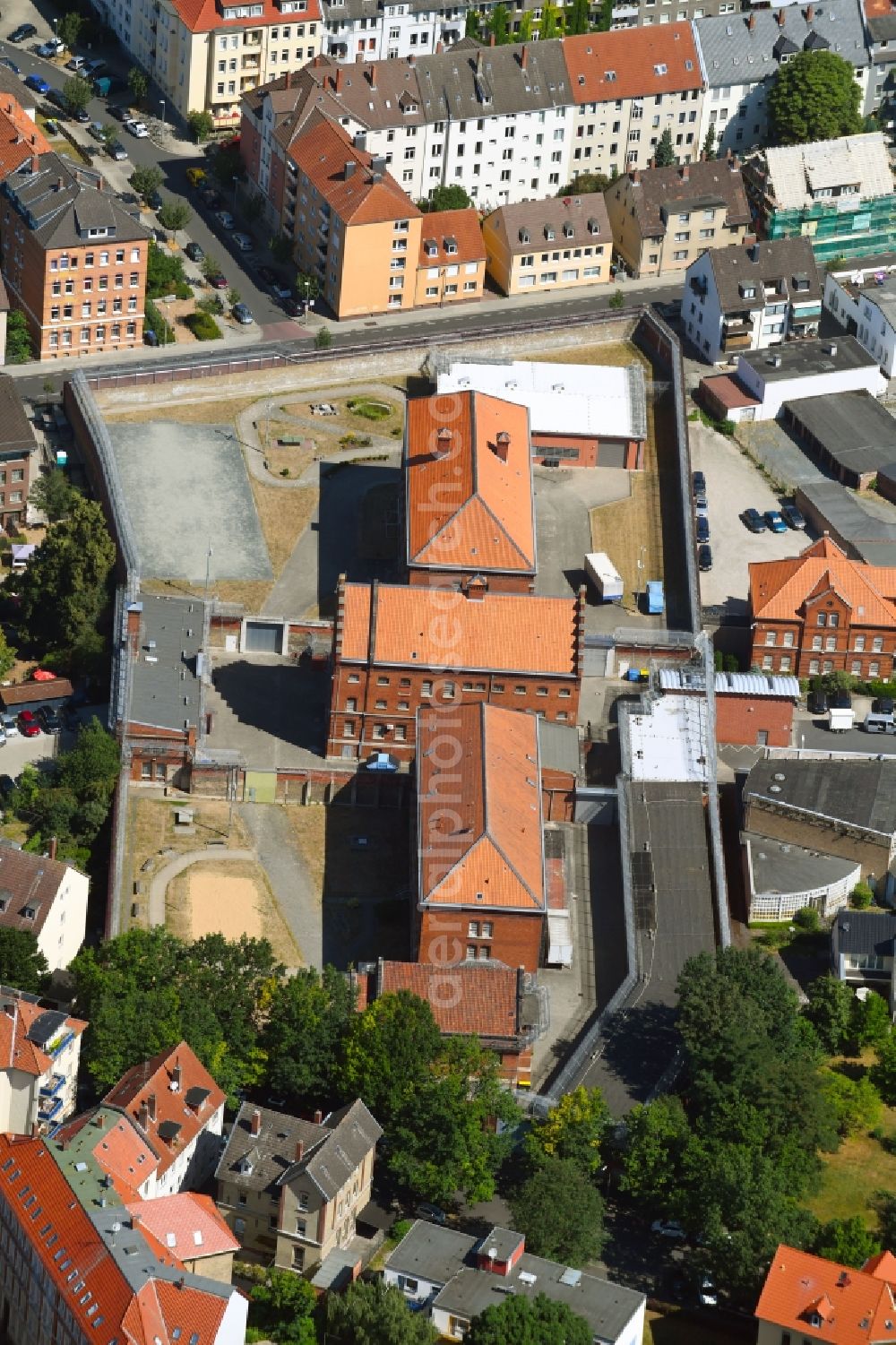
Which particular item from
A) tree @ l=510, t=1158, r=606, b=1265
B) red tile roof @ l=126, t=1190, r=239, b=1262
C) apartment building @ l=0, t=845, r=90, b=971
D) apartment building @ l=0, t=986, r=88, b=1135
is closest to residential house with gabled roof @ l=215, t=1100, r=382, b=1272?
red tile roof @ l=126, t=1190, r=239, b=1262

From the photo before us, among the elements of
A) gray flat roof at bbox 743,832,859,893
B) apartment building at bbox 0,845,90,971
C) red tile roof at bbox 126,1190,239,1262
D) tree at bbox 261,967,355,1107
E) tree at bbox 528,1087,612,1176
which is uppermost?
gray flat roof at bbox 743,832,859,893

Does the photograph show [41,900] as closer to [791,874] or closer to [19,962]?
[19,962]

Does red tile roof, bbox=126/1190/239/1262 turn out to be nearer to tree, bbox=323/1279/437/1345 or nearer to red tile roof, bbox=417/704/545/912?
tree, bbox=323/1279/437/1345

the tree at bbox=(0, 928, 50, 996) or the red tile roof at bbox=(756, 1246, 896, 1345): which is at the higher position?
the tree at bbox=(0, 928, 50, 996)

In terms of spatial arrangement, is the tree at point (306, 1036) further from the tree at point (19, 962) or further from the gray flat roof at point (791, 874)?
the gray flat roof at point (791, 874)

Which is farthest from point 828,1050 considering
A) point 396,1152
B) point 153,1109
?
point 153,1109

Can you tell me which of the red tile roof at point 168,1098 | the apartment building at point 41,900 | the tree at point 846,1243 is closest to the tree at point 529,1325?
the tree at point 846,1243

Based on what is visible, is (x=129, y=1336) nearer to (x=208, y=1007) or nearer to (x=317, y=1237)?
(x=317, y=1237)
